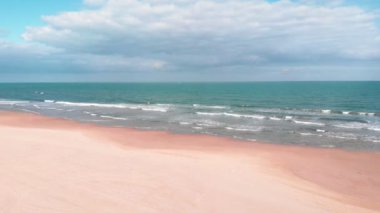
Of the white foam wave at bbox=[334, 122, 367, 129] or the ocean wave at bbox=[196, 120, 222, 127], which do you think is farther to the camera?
the ocean wave at bbox=[196, 120, 222, 127]

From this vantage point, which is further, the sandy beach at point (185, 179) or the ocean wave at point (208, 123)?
the ocean wave at point (208, 123)

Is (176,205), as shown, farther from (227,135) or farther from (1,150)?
(227,135)

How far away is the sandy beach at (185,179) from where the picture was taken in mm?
8438

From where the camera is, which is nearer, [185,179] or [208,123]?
[185,179]

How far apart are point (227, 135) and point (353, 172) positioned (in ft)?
31.4

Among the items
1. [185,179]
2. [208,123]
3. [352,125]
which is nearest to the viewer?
[185,179]

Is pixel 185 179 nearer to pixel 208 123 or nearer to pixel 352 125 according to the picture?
pixel 208 123

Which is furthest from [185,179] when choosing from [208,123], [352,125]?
[352,125]

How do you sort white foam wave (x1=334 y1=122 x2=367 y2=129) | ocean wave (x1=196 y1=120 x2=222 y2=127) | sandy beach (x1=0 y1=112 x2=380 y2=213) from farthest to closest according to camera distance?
ocean wave (x1=196 y1=120 x2=222 y2=127) < white foam wave (x1=334 y1=122 x2=367 y2=129) < sandy beach (x1=0 y1=112 x2=380 y2=213)

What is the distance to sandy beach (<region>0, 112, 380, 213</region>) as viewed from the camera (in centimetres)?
844

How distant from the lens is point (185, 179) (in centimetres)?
1059

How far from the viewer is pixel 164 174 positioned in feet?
36.0

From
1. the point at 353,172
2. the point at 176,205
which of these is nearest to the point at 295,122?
the point at 353,172

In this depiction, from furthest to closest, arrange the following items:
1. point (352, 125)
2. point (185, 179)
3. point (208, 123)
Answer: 1. point (208, 123)
2. point (352, 125)
3. point (185, 179)
